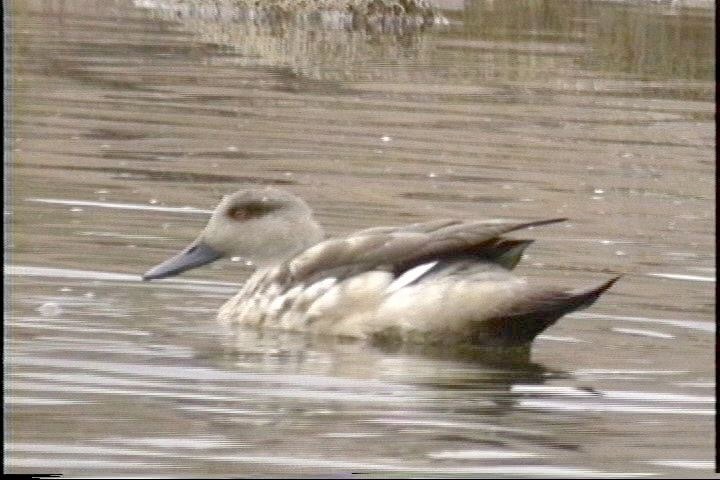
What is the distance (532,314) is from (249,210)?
160 cm

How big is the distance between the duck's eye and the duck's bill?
18 cm

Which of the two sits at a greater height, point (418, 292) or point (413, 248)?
point (413, 248)

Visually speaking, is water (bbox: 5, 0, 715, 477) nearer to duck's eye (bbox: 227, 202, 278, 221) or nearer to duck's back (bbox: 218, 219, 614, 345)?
duck's back (bbox: 218, 219, 614, 345)

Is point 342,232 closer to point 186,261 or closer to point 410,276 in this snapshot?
point 186,261

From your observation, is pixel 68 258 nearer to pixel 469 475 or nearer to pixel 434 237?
pixel 434 237

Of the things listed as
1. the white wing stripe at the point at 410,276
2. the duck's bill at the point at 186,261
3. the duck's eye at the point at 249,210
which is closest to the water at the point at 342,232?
the duck's bill at the point at 186,261

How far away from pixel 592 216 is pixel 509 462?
670 centimetres

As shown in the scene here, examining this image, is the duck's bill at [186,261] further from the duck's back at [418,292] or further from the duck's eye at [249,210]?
the duck's back at [418,292]

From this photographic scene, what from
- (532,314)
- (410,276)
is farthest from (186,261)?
(532,314)

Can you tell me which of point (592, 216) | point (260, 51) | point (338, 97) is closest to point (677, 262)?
point (592, 216)

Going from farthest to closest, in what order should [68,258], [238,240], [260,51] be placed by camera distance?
[260,51] → [68,258] → [238,240]

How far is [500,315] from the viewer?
31.2 feet

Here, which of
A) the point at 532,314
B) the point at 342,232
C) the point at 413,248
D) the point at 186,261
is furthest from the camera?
the point at 342,232

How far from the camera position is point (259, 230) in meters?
10.5
